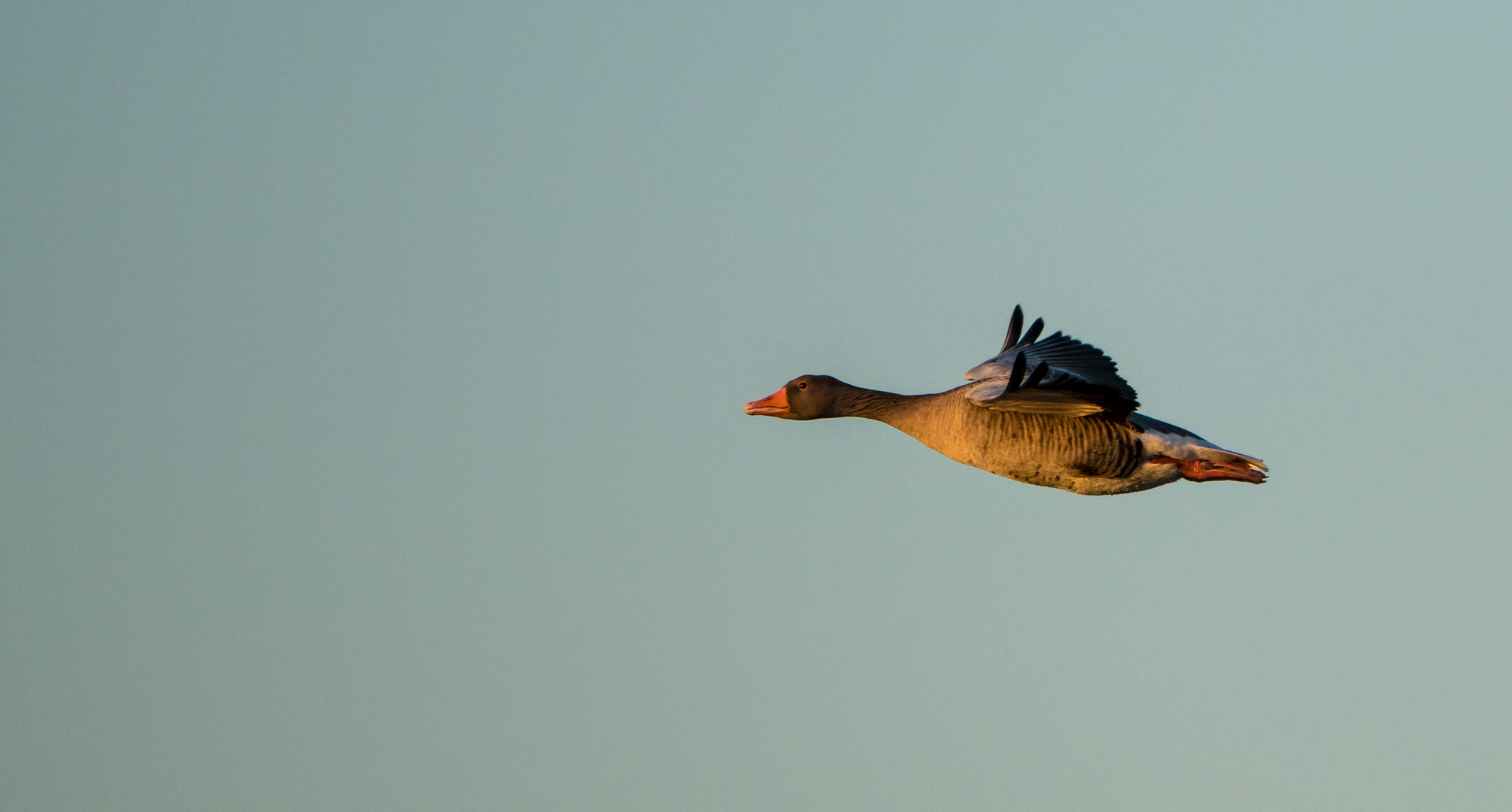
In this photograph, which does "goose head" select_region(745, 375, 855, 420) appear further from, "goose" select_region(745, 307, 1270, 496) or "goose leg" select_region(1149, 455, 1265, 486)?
"goose leg" select_region(1149, 455, 1265, 486)

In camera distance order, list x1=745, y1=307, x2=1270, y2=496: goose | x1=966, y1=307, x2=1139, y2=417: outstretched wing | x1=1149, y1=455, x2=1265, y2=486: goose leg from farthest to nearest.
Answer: x1=1149, y1=455, x2=1265, y2=486: goose leg
x1=745, y1=307, x2=1270, y2=496: goose
x1=966, y1=307, x2=1139, y2=417: outstretched wing

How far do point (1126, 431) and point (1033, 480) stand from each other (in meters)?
1.24

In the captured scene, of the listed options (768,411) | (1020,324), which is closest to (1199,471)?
(1020,324)

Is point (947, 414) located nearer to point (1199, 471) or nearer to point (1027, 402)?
point (1027, 402)

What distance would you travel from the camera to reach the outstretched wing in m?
14.8

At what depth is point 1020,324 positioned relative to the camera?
18.4 m

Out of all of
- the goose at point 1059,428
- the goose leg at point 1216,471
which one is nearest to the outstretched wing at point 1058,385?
the goose at point 1059,428

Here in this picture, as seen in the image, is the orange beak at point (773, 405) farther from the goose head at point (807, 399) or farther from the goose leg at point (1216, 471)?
the goose leg at point (1216, 471)

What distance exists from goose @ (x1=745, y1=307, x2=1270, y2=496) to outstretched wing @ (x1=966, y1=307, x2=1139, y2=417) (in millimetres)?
16

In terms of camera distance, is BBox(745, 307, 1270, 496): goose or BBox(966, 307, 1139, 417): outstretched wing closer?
BBox(966, 307, 1139, 417): outstretched wing

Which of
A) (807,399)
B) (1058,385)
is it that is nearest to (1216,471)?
(1058,385)

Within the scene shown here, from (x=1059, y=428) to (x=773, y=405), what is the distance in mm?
4038

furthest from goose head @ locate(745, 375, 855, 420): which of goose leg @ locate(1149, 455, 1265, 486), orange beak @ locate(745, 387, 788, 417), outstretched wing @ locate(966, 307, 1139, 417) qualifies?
goose leg @ locate(1149, 455, 1265, 486)

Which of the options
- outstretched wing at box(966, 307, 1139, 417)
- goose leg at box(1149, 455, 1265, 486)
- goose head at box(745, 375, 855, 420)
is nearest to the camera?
outstretched wing at box(966, 307, 1139, 417)
